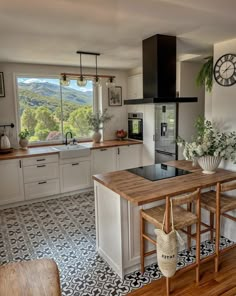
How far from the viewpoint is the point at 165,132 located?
478 cm

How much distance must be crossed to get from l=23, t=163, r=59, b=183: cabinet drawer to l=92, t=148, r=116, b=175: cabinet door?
0.74m

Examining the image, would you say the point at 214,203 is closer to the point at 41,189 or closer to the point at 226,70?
the point at 226,70

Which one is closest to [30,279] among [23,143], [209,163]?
[209,163]

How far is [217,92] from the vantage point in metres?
3.13

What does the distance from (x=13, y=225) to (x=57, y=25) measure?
2.65 metres

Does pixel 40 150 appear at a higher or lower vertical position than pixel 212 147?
lower

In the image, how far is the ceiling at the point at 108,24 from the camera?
6.15 feet

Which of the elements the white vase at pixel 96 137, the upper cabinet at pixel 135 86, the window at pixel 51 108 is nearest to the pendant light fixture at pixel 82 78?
the window at pixel 51 108

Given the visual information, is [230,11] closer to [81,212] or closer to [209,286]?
[209,286]

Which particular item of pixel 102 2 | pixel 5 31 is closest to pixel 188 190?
pixel 102 2

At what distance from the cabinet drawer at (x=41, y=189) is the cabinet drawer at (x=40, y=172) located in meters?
0.07

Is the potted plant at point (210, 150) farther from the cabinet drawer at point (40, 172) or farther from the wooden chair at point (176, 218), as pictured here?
the cabinet drawer at point (40, 172)

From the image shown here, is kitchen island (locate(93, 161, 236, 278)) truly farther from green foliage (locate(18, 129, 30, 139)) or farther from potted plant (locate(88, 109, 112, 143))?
potted plant (locate(88, 109, 112, 143))

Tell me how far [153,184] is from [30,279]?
137 cm
